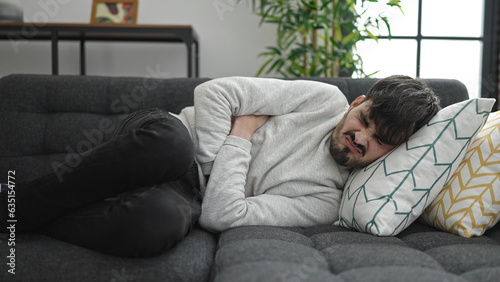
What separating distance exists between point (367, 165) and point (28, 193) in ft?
2.83

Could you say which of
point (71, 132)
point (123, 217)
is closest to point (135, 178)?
point (123, 217)

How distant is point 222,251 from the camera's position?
3.42ft

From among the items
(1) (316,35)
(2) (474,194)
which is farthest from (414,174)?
(1) (316,35)

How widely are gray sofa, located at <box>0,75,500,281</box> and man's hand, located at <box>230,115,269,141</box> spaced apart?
0.28 meters

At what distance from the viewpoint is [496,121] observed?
1.31 meters

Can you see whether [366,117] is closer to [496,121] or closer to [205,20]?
[496,121]

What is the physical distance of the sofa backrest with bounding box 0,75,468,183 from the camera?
5.00 ft

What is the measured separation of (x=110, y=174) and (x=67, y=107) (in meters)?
0.67

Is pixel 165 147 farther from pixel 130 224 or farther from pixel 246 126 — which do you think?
pixel 246 126

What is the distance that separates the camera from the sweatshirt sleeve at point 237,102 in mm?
1345

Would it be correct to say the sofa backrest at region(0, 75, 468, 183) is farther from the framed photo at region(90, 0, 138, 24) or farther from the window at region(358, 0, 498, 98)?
the window at region(358, 0, 498, 98)

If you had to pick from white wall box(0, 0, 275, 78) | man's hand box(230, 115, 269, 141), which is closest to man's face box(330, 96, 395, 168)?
man's hand box(230, 115, 269, 141)

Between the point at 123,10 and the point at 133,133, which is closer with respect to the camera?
the point at 133,133

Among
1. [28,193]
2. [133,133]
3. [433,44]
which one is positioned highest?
[433,44]
